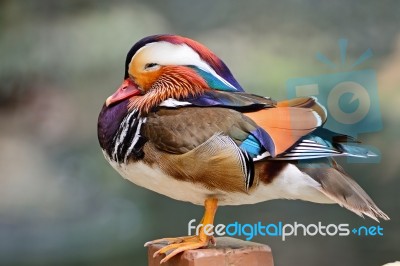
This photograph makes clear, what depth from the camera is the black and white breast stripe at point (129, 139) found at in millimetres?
1608

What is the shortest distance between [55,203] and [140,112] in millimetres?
733

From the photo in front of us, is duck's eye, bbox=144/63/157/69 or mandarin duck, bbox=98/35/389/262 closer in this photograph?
mandarin duck, bbox=98/35/389/262

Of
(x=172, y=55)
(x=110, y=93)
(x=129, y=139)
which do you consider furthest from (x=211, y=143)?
(x=110, y=93)

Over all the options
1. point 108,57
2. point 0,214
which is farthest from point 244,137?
point 0,214

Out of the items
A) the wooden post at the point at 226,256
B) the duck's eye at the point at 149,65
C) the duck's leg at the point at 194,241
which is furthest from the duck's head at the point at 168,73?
the wooden post at the point at 226,256

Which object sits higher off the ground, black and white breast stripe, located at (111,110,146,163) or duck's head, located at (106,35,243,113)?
duck's head, located at (106,35,243,113)

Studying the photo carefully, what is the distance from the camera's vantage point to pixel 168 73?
5.65ft

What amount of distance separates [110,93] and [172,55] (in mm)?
504

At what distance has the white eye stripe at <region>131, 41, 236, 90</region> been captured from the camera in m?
1.74

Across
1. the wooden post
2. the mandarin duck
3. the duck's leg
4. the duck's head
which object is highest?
the duck's head

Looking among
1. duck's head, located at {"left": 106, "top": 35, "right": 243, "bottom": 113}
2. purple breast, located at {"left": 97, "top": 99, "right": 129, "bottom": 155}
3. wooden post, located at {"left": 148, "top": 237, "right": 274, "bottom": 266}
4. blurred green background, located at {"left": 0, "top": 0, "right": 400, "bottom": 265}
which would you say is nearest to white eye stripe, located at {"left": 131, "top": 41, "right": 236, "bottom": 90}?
duck's head, located at {"left": 106, "top": 35, "right": 243, "bottom": 113}

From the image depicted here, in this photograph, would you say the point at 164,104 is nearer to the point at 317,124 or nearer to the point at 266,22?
the point at 317,124

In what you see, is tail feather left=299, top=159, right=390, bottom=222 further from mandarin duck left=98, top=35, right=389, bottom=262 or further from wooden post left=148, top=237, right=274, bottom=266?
wooden post left=148, top=237, right=274, bottom=266

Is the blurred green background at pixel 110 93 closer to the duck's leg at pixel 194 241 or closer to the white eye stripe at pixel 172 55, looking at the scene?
the white eye stripe at pixel 172 55
